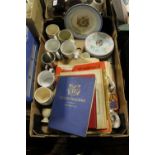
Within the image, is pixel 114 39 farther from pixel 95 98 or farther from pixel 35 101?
pixel 35 101

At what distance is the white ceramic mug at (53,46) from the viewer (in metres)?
1.26

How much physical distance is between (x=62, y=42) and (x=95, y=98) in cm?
40

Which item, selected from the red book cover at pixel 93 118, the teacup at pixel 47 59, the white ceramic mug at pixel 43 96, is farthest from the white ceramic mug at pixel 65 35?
the red book cover at pixel 93 118

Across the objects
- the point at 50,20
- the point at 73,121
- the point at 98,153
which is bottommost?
the point at 98,153

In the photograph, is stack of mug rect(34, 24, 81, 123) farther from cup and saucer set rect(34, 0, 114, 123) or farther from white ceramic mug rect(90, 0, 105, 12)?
white ceramic mug rect(90, 0, 105, 12)

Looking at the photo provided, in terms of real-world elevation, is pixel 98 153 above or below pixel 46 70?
below

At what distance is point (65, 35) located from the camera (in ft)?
4.26

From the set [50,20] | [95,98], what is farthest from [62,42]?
[95,98]

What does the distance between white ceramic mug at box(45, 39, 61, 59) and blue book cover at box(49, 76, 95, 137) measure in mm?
209

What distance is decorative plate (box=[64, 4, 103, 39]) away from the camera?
4.25 feet

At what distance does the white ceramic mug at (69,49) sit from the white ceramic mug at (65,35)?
0.03 meters
